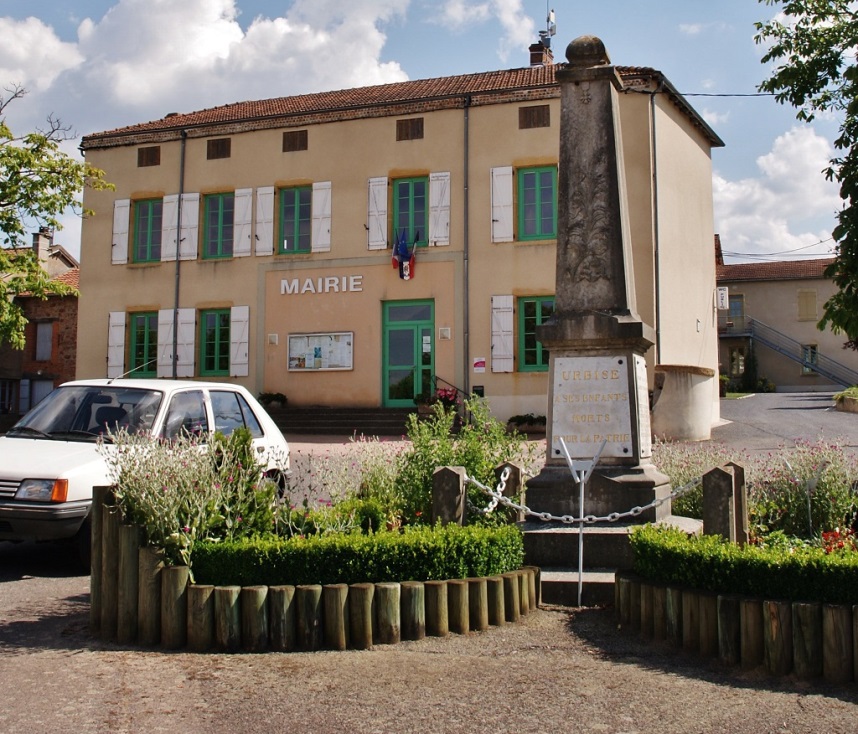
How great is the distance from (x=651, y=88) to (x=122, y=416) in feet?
54.3

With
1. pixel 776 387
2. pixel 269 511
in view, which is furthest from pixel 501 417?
pixel 776 387

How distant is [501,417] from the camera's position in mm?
20672

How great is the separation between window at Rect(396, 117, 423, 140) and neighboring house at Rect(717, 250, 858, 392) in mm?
25583

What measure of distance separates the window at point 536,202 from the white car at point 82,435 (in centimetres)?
1330

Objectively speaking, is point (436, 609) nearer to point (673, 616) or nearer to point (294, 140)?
point (673, 616)

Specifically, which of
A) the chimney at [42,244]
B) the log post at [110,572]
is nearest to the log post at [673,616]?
the log post at [110,572]

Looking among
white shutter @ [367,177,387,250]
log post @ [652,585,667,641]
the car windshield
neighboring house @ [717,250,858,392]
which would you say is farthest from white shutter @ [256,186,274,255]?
Answer: neighboring house @ [717,250,858,392]

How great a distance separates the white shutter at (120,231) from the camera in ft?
80.1

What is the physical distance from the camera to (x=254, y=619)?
4914 millimetres

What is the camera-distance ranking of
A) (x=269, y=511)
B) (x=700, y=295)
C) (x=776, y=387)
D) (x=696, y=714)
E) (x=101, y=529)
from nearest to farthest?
(x=696, y=714)
(x=101, y=529)
(x=269, y=511)
(x=700, y=295)
(x=776, y=387)

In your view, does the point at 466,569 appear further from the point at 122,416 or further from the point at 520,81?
the point at 520,81

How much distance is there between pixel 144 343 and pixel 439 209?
885 cm

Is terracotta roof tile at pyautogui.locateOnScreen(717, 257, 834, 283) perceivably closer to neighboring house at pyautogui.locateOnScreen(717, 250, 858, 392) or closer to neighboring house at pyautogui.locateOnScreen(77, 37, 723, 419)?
neighboring house at pyautogui.locateOnScreen(717, 250, 858, 392)

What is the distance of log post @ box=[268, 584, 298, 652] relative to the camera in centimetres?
488
